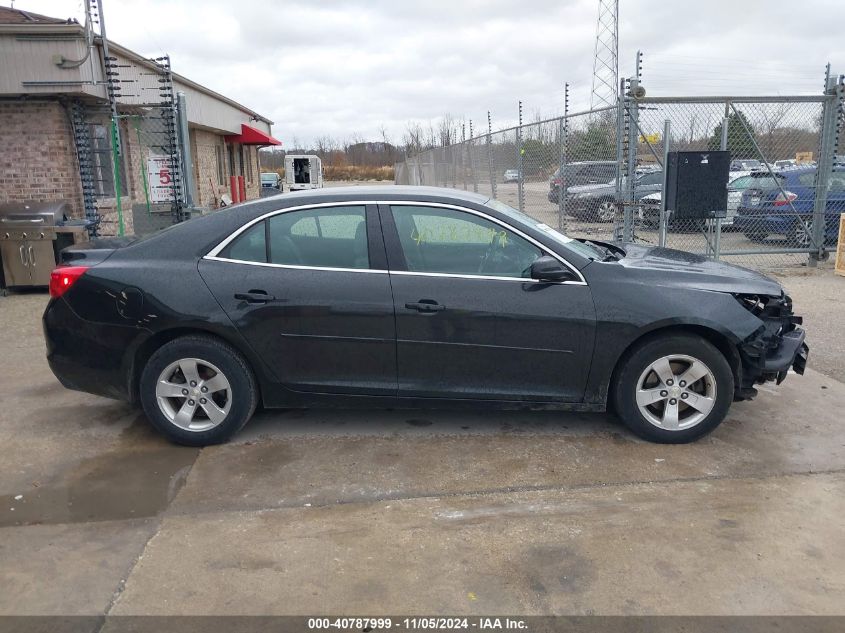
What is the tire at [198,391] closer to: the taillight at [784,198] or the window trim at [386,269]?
the window trim at [386,269]

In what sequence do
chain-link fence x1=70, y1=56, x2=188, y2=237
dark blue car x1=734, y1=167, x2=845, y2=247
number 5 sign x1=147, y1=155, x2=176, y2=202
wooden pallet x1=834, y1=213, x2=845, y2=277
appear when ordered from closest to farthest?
wooden pallet x1=834, y1=213, x2=845, y2=277, chain-link fence x1=70, y1=56, x2=188, y2=237, dark blue car x1=734, y1=167, x2=845, y2=247, number 5 sign x1=147, y1=155, x2=176, y2=202

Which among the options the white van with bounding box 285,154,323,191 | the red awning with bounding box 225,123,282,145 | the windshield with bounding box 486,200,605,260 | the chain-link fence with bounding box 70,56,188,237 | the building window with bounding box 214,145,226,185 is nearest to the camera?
the windshield with bounding box 486,200,605,260

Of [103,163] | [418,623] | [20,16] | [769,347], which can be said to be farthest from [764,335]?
[20,16]

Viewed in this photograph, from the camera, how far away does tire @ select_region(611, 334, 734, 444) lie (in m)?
4.34

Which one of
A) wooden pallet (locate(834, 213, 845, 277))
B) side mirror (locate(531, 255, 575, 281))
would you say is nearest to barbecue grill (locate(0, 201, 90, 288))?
side mirror (locate(531, 255, 575, 281))

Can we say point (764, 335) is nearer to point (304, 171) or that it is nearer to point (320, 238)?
point (320, 238)

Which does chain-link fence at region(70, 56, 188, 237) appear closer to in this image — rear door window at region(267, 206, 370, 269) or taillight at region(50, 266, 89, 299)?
taillight at region(50, 266, 89, 299)

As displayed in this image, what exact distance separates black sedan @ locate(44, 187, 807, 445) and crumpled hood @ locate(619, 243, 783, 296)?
2 cm

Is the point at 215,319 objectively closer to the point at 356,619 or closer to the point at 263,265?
the point at 263,265

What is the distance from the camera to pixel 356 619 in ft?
9.34

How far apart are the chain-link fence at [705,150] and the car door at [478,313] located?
5.65m

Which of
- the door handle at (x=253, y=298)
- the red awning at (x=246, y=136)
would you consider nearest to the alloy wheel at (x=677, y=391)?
the door handle at (x=253, y=298)

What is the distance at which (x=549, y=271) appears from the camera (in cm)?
430

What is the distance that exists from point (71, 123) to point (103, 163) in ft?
5.95
